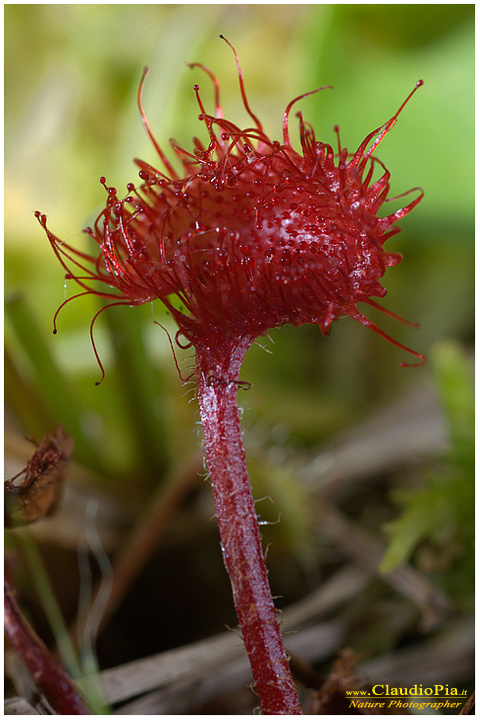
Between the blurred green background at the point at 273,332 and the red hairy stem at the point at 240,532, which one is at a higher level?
the blurred green background at the point at 273,332

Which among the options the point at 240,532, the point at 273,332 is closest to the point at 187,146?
the point at 273,332

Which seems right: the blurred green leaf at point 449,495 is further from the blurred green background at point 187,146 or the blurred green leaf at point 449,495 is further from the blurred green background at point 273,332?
the blurred green background at point 187,146

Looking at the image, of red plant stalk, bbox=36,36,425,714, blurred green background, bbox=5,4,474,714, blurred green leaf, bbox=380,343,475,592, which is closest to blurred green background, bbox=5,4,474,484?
blurred green background, bbox=5,4,474,714

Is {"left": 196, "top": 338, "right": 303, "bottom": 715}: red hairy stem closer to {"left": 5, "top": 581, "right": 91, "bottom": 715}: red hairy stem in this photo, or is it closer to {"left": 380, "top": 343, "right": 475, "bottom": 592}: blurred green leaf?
{"left": 5, "top": 581, "right": 91, "bottom": 715}: red hairy stem

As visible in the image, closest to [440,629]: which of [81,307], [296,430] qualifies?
[296,430]

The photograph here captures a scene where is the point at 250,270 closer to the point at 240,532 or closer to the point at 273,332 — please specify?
the point at 240,532

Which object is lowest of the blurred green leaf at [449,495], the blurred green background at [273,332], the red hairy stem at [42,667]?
the red hairy stem at [42,667]

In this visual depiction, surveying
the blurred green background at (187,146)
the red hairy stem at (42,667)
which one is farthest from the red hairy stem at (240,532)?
the blurred green background at (187,146)
